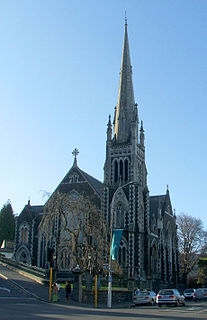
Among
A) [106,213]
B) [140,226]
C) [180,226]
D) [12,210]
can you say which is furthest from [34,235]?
[12,210]

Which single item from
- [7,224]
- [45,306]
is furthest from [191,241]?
[45,306]

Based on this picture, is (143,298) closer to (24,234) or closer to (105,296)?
(105,296)

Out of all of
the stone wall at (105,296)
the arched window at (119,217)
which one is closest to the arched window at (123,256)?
the arched window at (119,217)

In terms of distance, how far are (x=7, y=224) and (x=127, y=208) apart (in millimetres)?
41165

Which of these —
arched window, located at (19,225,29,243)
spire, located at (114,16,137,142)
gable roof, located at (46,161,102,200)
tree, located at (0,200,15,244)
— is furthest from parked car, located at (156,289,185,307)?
tree, located at (0,200,15,244)

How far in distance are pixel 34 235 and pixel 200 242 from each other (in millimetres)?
30753

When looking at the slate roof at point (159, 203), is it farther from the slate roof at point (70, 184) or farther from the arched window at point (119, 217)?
the slate roof at point (70, 184)

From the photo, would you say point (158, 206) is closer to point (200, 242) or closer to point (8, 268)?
point (200, 242)

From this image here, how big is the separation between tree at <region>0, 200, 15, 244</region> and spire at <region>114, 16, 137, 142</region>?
37922mm

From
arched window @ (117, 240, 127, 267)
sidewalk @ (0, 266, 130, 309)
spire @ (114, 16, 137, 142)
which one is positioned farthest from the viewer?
spire @ (114, 16, 137, 142)

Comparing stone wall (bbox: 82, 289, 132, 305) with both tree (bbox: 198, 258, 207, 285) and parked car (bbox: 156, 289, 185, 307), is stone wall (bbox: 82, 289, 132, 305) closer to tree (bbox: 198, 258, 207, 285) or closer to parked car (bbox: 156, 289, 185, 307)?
parked car (bbox: 156, 289, 185, 307)

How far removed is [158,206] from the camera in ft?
198

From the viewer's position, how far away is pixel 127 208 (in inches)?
2015

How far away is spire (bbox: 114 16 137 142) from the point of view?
57531 millimetres
